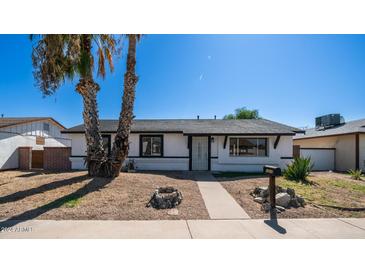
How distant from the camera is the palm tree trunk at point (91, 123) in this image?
360 inches

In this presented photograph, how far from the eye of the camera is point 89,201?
6.36 metres

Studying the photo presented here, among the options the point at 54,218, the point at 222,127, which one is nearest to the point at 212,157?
the point at 222,127

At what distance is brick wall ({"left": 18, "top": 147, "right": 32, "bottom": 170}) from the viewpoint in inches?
591

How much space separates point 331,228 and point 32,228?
21.6ft

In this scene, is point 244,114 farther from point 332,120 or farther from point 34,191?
point 34,191

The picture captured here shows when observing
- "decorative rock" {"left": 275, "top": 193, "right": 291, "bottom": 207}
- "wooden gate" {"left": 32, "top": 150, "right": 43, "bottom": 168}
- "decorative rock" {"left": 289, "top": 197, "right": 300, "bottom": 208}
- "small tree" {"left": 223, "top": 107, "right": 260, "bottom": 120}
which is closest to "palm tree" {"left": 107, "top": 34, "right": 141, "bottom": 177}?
"decorative rock" {"left": 275, "top": 193, "right": 291, "bottom": 207}

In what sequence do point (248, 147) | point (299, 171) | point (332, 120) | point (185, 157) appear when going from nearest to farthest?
point (299, 171) < point (248, 147) < point (185, 157) < point (332, 120)

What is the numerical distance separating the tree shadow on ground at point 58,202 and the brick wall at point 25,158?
9.42m

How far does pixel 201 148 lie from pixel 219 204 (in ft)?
24.9

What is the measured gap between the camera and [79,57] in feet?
28.5

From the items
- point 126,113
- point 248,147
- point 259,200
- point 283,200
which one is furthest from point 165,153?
point 283,200

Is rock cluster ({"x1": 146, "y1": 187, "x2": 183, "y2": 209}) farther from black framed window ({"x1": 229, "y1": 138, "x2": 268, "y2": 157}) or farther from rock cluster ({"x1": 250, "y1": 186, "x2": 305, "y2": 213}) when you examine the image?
black framed window ({"x1": 229, "y1": 138, "x2": 268, "y2": 157})

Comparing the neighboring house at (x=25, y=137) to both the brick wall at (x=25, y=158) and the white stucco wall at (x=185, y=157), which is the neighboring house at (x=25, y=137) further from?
the white stucco wall at (x=185, y=157)
